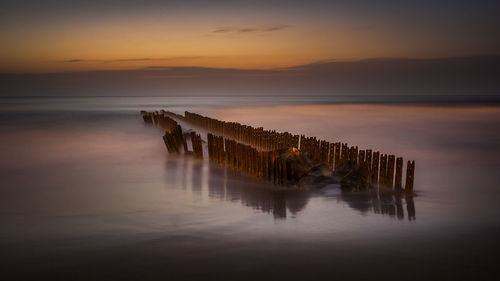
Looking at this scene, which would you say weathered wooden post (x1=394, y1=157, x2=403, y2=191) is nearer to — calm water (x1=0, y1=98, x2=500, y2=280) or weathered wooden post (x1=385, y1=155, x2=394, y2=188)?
weathered wooden post (x1=385, y1=155, x2=394, y2=188)

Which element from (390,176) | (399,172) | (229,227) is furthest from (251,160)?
(229,227)

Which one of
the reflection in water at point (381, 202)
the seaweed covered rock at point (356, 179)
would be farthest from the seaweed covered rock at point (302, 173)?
the reflection in water at point (381, 202)

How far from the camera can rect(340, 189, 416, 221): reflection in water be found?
759cm

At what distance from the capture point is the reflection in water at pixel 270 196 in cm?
774

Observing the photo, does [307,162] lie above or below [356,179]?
above

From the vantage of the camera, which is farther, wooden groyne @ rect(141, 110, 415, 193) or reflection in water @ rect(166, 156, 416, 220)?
wooden groyne @ rect(141, 110, 415, 193)

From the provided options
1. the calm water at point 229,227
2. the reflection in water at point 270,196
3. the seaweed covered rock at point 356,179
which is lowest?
the calm water at point 229,227

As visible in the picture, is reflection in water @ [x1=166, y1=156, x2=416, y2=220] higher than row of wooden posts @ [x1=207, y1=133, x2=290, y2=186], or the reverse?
row of wooden posts @ [x1=207, y1=133, x2=290, y2=186]

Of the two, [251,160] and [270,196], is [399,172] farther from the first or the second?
[251,160]

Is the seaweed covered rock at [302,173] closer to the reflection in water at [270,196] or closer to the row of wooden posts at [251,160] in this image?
the row of wooden posts at [251,160]

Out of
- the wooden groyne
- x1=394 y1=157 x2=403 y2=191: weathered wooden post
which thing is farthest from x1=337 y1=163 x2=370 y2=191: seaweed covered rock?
x1=394 y1=157 x2=403 y2=191: weathered wooden post

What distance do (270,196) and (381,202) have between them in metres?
2.14

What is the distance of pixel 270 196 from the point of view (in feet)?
28.3

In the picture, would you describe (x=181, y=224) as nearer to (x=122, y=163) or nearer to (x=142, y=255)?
(x=142, y=255)
